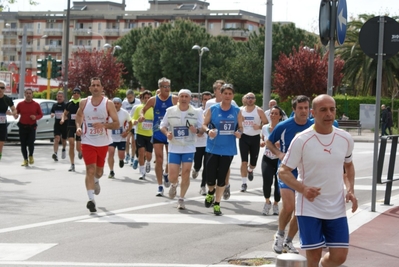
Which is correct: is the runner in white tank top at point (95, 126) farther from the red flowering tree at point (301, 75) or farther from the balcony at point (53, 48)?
the balcony at point (53, 48)

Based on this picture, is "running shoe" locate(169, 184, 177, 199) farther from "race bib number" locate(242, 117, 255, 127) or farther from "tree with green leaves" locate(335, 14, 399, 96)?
"tree with green leaves" locate(335, 14, 399, 96)

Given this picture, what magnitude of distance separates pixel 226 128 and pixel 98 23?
117 metres

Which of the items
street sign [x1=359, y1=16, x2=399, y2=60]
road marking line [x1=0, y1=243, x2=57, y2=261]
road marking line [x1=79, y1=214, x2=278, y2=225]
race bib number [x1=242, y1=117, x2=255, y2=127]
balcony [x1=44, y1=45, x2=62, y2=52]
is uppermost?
balcony [x1=44, y1=45, x2=62, y2=52]

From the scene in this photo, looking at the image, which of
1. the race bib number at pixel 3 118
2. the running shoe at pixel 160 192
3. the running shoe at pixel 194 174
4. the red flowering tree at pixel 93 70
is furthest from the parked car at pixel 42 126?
the red flowering tree at pixel 93 70

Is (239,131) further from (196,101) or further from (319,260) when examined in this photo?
(196,101)

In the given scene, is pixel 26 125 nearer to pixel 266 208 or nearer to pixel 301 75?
pixel 266 208

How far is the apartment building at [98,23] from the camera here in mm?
122000

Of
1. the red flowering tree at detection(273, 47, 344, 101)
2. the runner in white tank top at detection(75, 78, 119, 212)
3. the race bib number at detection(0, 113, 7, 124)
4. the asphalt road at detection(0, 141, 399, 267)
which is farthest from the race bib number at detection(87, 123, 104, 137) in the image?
the red flowering tree at detection(273, 47, 344, 101)

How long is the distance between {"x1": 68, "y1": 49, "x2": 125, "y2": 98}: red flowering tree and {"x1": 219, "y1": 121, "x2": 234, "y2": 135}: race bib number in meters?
50.2

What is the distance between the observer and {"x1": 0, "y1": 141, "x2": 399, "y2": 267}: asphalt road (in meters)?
8.96

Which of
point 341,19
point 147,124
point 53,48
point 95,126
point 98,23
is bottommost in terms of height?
point 147,124

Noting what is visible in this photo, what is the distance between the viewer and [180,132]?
13.3 meters

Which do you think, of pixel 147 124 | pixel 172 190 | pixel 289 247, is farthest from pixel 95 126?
pixel 147 124

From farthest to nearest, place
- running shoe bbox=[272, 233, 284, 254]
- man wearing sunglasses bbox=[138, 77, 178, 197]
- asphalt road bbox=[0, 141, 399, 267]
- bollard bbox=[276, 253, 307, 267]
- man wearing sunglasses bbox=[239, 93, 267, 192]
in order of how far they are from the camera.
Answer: man wearing sunglasses bbox=[239, 93, 267, 192], man wearing sunglasses bbox=[138, 77, 178, 197], running shoe bbox=[272, 233, 284, 254], asphalt road bbox=[0, 141, 399, 267], bollard bbox=[276, 253, 307, 267]
